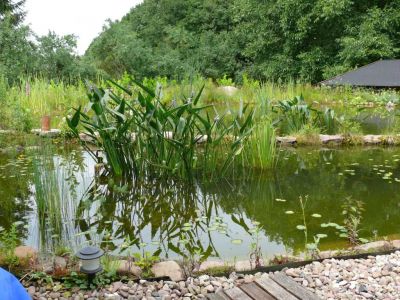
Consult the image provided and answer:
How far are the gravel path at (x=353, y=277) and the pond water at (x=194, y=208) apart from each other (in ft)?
1.28

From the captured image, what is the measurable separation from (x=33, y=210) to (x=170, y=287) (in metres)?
1.64

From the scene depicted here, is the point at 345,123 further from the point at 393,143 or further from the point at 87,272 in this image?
the point at 87,272

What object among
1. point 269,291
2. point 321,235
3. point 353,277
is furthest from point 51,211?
point 353,277

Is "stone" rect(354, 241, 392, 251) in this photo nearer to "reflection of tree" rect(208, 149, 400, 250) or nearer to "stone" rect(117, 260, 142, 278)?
"reflection of tree" rect(208, 149, 400, 250)

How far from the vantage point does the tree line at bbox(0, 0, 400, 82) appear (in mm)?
13281

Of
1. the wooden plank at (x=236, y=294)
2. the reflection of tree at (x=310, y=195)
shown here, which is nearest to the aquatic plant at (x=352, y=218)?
the reflection of tree at (x=310, y=195)

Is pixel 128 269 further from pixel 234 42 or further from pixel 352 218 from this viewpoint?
pixel 234 42

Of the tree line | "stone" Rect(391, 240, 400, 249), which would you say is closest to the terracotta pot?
"stone" Rect(391, 240, 400, 249)

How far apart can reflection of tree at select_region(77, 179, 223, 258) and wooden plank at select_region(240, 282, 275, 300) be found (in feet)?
1.85

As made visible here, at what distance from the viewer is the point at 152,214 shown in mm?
3387

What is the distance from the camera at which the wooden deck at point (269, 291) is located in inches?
81.3

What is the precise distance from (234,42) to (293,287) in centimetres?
1765

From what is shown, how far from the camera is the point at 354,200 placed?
372cm

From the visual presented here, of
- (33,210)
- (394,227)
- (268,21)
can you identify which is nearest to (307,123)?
(394,227)
